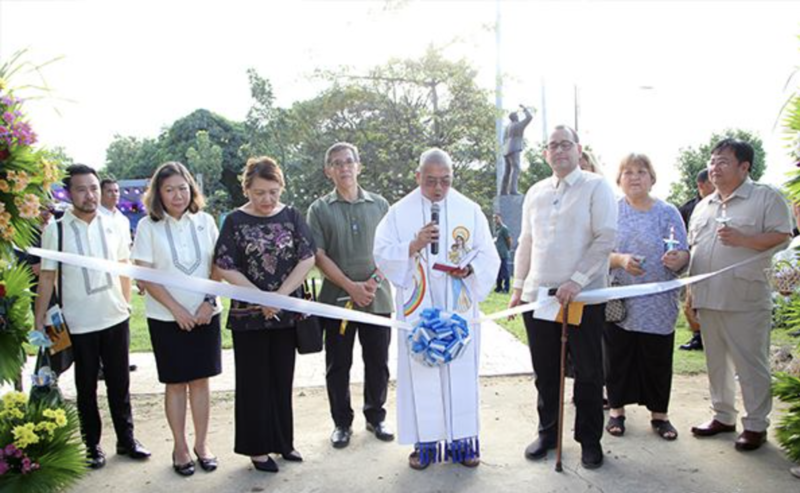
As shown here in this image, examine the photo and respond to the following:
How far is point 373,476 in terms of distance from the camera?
3883 millimetres

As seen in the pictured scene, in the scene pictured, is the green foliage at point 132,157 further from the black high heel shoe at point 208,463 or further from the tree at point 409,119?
the black high heel shoe at point 208,463

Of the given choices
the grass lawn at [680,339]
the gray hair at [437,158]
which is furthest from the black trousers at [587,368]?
the grass lawn at [680,339]

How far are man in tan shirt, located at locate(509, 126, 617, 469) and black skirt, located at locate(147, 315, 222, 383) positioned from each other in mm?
2070

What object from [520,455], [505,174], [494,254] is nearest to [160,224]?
[494,254]

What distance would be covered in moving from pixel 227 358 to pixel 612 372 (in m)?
4.53

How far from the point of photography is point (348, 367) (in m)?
4.60

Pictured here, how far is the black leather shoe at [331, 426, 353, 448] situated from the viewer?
14.4ft

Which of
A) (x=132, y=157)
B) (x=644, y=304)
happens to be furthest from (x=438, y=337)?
(x=132, y=157)

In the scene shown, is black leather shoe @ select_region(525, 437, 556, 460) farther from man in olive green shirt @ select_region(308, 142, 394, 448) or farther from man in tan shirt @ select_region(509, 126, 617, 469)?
man in olive green shirt @ select_region(308, 142, 394, 448)

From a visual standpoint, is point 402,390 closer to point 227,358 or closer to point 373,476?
point 373,476

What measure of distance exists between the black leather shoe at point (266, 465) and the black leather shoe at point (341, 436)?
53 cm

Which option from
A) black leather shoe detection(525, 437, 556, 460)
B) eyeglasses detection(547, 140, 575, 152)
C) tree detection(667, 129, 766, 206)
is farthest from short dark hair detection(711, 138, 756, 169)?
tree detection(667, 129, 766, 206)

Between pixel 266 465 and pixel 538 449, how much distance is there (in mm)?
1717

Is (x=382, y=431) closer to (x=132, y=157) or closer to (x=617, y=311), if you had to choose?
(x=617, y=311)
